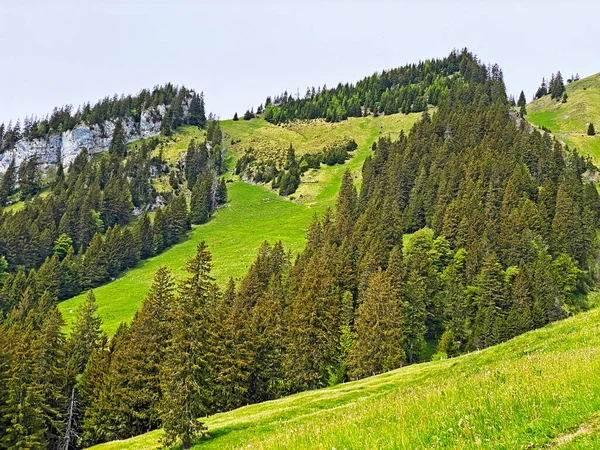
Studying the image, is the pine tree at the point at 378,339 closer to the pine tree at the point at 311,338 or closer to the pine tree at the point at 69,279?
the pine tree at the point at 311,338

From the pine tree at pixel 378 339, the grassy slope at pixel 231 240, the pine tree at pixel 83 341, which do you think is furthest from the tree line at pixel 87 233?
the pine tree at pixel 378 339

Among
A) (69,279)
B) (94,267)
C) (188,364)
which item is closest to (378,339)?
(188,364)

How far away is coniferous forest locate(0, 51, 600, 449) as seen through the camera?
2042 inches

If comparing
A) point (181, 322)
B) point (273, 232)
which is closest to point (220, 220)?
point (273, 232)

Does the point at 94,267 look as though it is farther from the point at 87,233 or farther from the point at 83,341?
the point at 83,341

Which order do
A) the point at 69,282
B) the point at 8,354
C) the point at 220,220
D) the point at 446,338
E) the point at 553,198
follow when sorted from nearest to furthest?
the point at 8,354 < the point at 446,338 < the point at 553,198 < the point at 69,282 < the point at 220,220

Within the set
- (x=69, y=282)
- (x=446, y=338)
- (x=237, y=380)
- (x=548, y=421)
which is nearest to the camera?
(x=548, y=421)

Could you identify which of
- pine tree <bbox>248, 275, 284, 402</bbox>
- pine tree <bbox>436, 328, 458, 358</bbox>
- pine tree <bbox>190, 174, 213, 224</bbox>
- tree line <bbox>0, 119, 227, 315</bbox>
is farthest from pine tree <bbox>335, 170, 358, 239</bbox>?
tree line <bbox>0, 119, 227, 315</bbox>

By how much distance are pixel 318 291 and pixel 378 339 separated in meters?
12.1

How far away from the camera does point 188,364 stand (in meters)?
33.9

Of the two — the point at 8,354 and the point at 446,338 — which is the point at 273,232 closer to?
the point at 446,338

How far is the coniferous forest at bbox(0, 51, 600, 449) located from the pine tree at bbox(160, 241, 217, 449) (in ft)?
0.42

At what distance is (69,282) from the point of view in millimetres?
131625

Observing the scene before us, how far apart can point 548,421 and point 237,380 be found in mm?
56392
